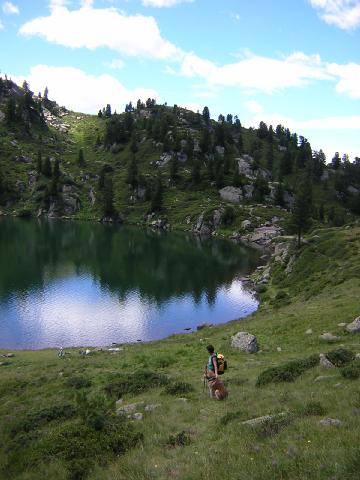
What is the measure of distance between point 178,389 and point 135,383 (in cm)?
420

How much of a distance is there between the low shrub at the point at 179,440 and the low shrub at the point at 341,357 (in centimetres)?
1126

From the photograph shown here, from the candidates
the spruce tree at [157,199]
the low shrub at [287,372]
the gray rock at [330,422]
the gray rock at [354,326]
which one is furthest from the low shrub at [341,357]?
the spruce tree at [157,199]

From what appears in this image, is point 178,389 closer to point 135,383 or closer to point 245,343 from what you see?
point 135,383

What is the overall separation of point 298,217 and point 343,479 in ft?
308

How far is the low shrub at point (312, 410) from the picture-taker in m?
16.4

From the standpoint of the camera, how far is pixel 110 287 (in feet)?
279

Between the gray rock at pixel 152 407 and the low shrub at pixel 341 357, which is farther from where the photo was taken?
the low shrub at pixel 341 357

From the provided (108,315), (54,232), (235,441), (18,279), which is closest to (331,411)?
(235,441)

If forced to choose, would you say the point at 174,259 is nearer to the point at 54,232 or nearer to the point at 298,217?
the point at 298,217

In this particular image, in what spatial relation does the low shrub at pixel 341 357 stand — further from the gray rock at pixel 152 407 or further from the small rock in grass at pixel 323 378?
the gray rock at pixel 152 407

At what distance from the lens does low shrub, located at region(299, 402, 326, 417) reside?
16.4m

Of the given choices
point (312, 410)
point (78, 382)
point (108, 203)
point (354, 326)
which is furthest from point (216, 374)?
point (108, 203)

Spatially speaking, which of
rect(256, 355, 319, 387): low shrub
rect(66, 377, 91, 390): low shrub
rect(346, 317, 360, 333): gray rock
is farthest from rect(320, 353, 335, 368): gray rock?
rect(66, 377, 91, 390): low shrub

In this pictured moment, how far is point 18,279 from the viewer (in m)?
84.3
